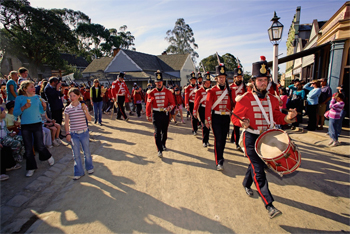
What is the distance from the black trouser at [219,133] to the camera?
4.61 meters

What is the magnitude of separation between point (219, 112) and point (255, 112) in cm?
145

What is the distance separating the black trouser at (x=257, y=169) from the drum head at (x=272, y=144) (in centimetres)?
26

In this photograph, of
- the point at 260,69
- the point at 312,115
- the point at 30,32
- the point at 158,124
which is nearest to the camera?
the point at 260,69

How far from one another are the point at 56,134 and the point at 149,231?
5341mm

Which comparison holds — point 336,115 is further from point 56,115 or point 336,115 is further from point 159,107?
point 56,115

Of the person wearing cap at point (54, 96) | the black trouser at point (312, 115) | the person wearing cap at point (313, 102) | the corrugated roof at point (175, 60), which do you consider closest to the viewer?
the person wearing cap at point (54, 96)

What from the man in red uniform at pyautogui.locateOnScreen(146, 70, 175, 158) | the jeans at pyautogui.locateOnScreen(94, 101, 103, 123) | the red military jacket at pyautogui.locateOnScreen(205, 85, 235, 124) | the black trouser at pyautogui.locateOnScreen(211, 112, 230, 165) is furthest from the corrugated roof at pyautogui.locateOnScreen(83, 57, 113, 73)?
the black trouser at pyautogui.locateOnScreen(211, 112, 230, 165)

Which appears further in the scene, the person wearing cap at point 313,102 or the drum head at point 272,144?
the person wearing cap at point 313,102

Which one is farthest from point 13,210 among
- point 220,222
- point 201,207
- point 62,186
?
point 220,222

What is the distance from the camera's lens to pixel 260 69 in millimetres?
3271

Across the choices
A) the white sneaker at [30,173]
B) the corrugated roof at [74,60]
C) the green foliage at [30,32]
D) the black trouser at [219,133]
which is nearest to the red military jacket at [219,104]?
the black trouser at [219,133]

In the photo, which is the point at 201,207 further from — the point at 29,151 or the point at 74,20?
the point at 74,20

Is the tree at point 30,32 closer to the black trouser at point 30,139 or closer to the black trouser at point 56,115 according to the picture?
the black trouser at point 56,115

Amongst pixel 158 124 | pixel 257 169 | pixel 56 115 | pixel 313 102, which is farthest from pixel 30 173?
pixel 313 102
